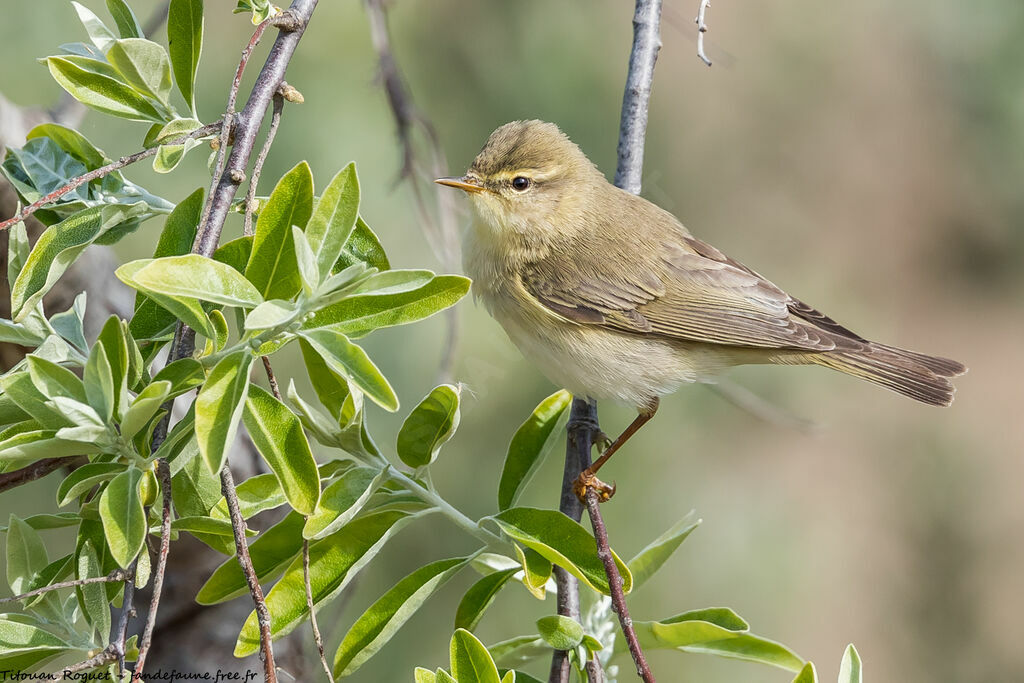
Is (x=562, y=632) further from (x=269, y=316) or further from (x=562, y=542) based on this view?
(x=269, y=316)

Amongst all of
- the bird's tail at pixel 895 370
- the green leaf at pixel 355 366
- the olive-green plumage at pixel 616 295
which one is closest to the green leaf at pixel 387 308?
the green leaf at pixel 355 366

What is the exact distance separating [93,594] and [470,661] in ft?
1.85

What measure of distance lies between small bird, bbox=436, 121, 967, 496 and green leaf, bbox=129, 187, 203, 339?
1.26m

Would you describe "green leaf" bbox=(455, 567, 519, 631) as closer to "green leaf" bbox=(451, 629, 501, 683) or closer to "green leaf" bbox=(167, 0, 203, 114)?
"green leaf" bbox=(451, 629, 501, 683)

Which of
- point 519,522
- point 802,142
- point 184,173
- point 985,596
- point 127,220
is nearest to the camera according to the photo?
point 127,220

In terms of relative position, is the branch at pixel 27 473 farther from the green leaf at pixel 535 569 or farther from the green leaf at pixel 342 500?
the green leaf at pixel 535 569

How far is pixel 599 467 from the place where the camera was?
94.6 inches

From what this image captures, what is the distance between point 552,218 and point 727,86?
9.79 ft

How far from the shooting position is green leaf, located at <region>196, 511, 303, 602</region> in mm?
1543

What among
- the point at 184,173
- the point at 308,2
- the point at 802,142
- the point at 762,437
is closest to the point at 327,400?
the point at 308,2

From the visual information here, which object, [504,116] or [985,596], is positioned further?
[985,596]

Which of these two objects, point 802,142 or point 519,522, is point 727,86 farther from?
point 519,522

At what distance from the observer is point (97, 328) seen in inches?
90.6

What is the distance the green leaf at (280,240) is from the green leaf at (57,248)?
0.92 ft
